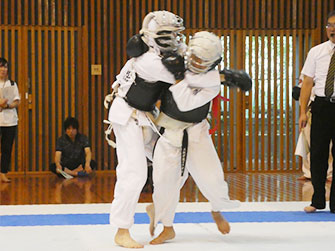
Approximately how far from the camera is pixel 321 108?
17.6ft

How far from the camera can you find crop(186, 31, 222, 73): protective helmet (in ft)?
12.9

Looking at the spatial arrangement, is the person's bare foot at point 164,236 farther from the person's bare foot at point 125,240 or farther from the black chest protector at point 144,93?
the black chest protector at point 144,93

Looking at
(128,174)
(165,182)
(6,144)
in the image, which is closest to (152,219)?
(165,182)

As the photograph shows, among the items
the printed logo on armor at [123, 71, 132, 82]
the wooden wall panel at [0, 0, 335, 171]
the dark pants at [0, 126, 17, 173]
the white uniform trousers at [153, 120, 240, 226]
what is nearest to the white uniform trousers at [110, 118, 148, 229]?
the white uniform trousers at [153, 120, 240, 226]

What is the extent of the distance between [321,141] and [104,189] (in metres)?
2.85

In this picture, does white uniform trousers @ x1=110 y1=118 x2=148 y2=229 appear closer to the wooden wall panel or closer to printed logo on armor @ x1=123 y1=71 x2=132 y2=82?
printed logo on armor @ x1=123 y1=71 x2=132 y2=82

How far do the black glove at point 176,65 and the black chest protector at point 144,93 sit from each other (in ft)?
0.40

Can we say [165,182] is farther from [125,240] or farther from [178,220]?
[178,220]

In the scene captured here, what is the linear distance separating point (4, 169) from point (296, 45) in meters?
4.17

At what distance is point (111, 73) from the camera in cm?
955

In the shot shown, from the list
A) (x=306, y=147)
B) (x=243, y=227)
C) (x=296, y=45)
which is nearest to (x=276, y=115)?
(x=296, y=45)

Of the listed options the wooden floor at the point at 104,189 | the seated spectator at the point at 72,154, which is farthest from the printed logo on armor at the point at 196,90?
the seated spectator at the point at 72,154

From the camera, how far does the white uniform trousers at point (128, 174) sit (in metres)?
3.96

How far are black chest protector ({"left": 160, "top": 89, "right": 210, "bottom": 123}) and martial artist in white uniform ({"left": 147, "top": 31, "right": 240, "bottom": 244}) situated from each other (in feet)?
0.10
